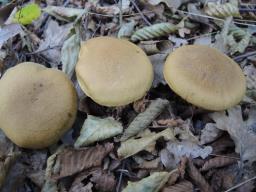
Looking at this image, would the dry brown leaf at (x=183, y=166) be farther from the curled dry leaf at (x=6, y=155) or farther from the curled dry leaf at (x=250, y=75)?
the curled dry leaf at (x=6, y=155)

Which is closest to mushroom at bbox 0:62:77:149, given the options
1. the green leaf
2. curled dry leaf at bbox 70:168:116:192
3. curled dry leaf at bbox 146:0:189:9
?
curled dry leaf at bbox 70:168:116:192

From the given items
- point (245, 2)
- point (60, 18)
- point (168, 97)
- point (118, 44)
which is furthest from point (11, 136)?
point (245, 2)

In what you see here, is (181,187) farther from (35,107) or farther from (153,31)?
(153,31)

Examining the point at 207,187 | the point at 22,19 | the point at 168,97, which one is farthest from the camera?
the point at 22,19

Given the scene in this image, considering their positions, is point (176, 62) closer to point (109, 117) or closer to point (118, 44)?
point (118, 44)

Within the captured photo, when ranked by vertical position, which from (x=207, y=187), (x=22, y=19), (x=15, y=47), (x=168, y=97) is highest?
(x=22, y=19)

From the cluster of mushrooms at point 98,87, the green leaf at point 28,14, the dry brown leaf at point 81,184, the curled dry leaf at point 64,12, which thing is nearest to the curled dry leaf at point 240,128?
the cluster of mushrooms at point 98,87

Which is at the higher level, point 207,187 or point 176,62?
point 176,62
